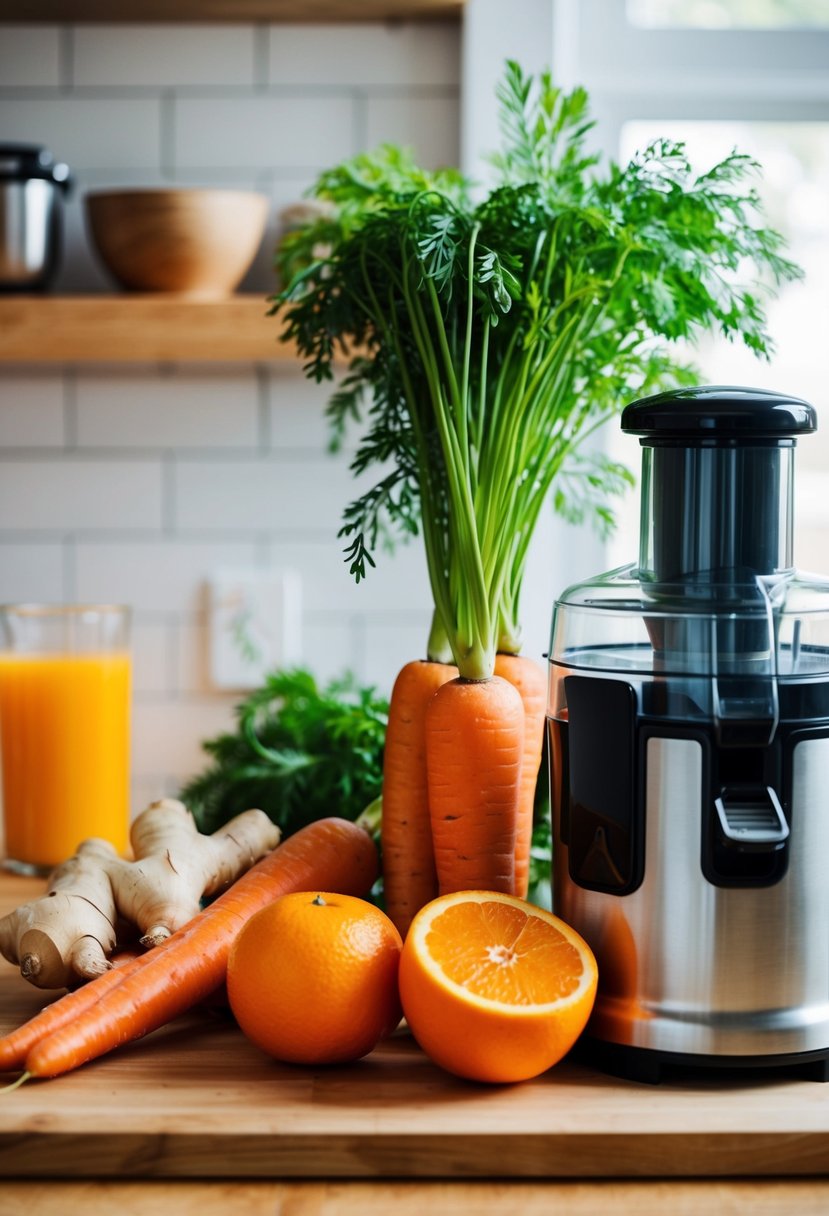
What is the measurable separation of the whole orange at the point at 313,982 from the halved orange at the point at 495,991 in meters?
0.03

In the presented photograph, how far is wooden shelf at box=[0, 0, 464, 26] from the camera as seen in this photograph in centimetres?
146

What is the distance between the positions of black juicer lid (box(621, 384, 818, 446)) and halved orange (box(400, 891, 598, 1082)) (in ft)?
1.10

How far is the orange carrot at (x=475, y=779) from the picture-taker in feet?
2.97

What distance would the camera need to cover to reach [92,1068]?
2.66 feet

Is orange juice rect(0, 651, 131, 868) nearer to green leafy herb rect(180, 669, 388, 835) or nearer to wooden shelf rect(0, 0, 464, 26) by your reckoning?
green leafy herb rect(180, 669, 388, 835)

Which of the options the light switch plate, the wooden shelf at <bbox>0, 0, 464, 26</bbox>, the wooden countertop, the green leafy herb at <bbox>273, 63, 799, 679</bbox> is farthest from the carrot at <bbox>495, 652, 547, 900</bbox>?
the wooden shelf at <bbox>0, 0, 464, 26</bbox>

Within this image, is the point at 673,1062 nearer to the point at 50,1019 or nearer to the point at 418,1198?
the point at 418,1198

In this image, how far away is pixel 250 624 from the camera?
1.60 m

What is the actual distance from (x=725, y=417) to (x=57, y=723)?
0.83 metres

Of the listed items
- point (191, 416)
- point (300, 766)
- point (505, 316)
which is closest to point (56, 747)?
point (300, 766)

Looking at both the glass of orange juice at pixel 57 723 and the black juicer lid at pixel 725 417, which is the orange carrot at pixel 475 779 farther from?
the glass of orange juice at pixel 57 723

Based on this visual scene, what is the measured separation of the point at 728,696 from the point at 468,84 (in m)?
1.00

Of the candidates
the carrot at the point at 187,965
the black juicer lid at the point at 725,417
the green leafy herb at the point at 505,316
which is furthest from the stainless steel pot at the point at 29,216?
the black juicer lid at the point at 725,417

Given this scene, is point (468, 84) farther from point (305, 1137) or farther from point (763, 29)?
point (305, 1137)
